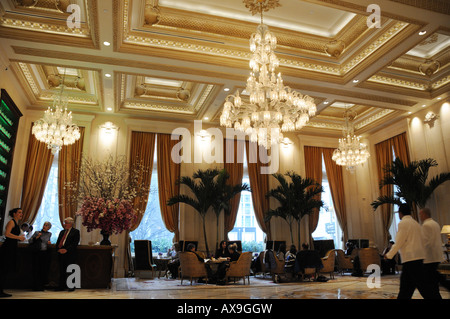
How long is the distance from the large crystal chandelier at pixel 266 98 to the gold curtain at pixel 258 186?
4.83 meters

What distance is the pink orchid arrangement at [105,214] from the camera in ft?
23.0

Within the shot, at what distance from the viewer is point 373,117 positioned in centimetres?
1184

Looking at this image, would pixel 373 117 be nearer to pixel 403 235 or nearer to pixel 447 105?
pixel 447 105

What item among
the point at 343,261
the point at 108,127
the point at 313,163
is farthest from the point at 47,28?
the point at 343,261

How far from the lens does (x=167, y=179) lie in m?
11.1

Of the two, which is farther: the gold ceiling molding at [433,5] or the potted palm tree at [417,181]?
the potted palm tree at [417,181]

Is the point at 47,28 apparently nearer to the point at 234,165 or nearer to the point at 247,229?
the point at 234,165

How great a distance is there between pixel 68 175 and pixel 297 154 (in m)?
7.50

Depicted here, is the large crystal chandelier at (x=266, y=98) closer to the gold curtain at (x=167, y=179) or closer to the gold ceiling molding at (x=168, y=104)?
the gold ceiling molding at (x=168, y=104)

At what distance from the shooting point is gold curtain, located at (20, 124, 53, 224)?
9562 millimetres

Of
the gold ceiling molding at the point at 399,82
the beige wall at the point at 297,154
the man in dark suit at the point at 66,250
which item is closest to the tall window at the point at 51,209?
the beige wall at the point at 297,154

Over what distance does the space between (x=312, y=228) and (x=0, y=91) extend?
9736 mm

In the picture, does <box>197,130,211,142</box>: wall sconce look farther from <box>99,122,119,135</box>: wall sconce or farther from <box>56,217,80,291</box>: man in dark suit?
<box>56,217,80,291</box>: man in dark suit
